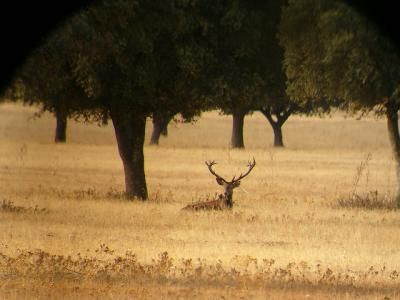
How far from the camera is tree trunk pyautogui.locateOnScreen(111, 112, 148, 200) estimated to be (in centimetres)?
2809

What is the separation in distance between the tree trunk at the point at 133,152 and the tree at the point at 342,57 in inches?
151

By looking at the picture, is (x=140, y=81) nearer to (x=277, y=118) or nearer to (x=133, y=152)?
(x=133, y=152)

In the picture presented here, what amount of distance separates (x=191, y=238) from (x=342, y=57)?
23.8 ft

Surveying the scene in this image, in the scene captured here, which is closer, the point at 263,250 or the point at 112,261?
the point at 112,261

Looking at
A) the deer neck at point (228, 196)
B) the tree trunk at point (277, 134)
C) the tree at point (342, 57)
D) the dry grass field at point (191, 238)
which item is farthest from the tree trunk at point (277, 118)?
the deer neck at point (228, 196)

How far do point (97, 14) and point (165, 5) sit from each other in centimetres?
640

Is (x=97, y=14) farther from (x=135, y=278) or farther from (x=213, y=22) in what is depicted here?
(x=213, y=22)

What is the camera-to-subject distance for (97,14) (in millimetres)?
15492

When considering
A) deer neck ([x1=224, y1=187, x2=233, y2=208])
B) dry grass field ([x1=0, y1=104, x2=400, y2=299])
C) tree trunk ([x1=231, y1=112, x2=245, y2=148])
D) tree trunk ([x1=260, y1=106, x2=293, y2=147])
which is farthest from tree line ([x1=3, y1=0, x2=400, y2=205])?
tree trunk ([x1=260, y1=106, x2=293, y2=147])

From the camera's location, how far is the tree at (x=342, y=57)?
24.2 metres

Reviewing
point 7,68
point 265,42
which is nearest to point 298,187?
point 265,42

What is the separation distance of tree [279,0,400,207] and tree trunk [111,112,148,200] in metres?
3.85

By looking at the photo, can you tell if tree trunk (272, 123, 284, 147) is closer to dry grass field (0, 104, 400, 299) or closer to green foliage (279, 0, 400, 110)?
dry grass field (0, 104, 400, 299)

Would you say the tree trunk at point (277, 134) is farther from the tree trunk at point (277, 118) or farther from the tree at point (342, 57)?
the tree at point (342, 57)
